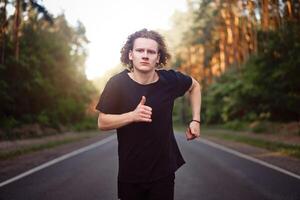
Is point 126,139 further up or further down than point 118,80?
further down

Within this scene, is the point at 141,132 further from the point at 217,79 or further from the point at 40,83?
the point at 217,79

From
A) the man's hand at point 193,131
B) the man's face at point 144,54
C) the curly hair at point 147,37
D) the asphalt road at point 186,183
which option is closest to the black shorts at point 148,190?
the man's hand at point 193,131

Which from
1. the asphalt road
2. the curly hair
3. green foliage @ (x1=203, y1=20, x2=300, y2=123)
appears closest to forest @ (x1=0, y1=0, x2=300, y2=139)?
green foliage @ (x1=203, y1=20, x2=300, y2=123)

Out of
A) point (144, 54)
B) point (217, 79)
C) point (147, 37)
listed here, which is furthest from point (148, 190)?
point (217, 79)

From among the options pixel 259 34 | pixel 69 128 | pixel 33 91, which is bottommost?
pixel 69 128

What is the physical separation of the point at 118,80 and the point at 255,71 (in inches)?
1215

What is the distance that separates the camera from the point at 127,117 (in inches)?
129

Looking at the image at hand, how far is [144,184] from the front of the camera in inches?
139

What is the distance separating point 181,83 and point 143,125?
58cm

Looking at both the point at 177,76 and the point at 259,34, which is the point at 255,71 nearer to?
the point at 259,34

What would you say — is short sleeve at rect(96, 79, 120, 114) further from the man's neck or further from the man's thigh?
the man's thigh

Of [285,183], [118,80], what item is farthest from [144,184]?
[285,183]

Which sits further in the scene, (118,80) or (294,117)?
(294,117)

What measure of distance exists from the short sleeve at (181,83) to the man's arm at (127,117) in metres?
0.58
